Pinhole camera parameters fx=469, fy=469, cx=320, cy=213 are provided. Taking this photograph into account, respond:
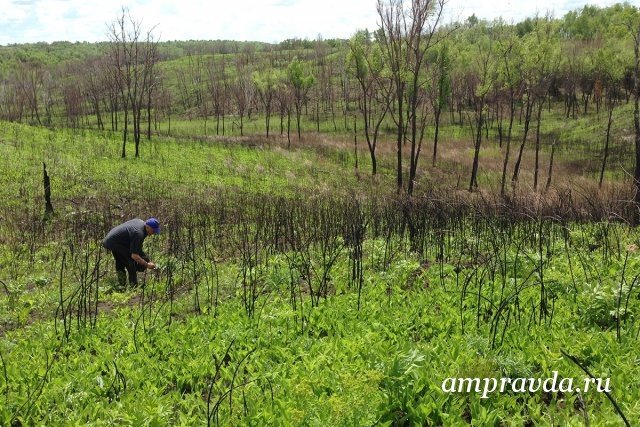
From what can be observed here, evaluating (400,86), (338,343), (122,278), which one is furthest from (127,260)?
(400,86)

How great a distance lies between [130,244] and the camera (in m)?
8.64

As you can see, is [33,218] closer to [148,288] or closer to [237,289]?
[148,288]

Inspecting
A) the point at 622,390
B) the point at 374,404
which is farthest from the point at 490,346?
the point at 374,404

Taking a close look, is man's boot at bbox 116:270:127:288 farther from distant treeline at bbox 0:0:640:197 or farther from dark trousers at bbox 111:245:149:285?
distant treeline at bbox 0:0:640:197

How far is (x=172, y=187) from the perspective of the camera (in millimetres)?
21922

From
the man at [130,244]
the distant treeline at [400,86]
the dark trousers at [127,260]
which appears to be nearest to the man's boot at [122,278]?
the man at [130,244]

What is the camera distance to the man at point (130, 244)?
336 inches

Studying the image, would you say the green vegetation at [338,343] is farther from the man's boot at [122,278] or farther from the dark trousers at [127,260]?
the dark trousers at [127,260]

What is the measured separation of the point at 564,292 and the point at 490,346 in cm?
192

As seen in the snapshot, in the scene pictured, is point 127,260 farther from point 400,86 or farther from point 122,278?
point 400,86

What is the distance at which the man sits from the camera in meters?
8.55

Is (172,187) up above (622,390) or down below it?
below

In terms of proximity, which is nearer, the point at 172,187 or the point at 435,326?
the point at 435,326

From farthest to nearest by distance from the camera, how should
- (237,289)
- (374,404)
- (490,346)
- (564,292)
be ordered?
(237,289) → (564,292) → (490,346) → (374,404)
